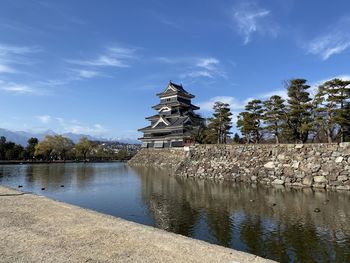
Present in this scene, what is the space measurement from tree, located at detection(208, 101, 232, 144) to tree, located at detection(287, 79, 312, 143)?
9058 millimetres

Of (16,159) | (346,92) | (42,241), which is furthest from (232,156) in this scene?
(16,159)

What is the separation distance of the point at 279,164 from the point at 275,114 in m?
5.89

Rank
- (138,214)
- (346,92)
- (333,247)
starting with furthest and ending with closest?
(346,92), (138,214), (333,247)

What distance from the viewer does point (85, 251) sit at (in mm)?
5398

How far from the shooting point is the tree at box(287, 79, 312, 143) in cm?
2422

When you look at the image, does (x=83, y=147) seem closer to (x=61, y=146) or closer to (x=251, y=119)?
(x=61, y=146)

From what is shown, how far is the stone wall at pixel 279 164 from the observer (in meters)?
18.7

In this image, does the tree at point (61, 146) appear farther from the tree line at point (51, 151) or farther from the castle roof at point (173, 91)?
the castle roof at point (173, 91)

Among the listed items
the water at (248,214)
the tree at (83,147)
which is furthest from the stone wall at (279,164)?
the tree at (83,147)

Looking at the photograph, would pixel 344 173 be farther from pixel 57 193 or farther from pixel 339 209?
pixel 57 193

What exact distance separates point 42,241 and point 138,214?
6619mm

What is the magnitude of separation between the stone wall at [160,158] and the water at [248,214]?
2058 centimetres

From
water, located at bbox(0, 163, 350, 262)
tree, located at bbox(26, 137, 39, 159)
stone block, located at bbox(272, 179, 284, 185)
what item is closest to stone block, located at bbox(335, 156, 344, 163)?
water, located at bbox(0, 163, 350, 262)

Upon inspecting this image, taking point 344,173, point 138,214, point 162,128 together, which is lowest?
point 138,214
